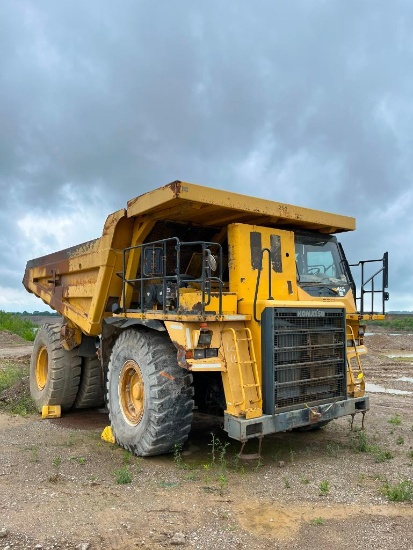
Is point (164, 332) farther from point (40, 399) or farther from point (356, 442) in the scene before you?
point (40, 399)

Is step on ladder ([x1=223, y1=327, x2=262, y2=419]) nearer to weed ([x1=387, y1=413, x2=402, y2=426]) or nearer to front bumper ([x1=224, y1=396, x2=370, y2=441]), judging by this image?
front bumper ([x1=224, y1=396, x2=370, y2=441])

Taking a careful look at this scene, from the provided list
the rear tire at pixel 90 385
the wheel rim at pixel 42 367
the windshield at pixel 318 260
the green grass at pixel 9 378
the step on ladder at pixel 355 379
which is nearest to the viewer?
the step on ladder at pixel 355 379

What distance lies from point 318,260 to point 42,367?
565cm

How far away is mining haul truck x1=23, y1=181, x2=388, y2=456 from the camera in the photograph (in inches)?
222

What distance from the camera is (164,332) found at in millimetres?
6207

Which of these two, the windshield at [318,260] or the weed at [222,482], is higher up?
the windshield at [318,260]

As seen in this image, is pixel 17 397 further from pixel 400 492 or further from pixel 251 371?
pixel 400 492

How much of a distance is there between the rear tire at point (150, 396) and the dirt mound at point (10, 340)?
18348mm

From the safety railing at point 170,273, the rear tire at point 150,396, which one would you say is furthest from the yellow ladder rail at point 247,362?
the rear tire at point 150,396

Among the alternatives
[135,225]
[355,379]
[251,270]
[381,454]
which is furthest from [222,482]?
[135,225]

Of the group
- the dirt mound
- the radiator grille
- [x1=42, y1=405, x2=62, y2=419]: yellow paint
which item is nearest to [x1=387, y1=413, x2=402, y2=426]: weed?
the radiator grille

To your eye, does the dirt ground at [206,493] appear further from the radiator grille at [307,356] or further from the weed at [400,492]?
the radiator grille at [307,356]

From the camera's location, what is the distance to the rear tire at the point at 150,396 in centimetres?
574

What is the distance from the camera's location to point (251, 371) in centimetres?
574
